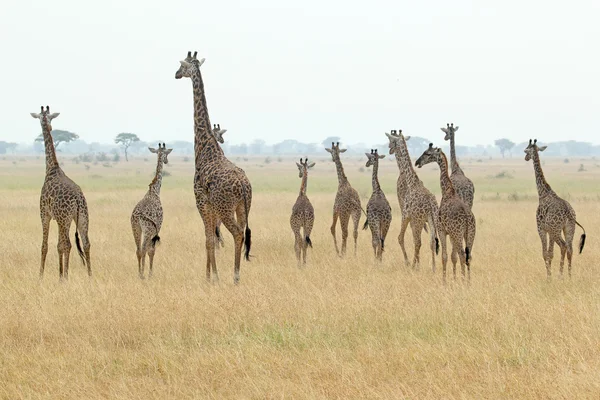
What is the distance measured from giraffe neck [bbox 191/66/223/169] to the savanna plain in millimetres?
1988

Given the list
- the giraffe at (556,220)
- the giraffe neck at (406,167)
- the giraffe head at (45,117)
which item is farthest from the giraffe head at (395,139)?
the giraffe head at (45,117)

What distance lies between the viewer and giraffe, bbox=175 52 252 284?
10.3 metres

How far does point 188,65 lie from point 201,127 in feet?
3.36

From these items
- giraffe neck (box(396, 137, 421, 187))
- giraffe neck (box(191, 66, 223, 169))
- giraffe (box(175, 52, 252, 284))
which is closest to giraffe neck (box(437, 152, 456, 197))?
giraffe neck (box(396, 137, 421, 187))

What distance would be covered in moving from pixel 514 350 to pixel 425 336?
108 cm

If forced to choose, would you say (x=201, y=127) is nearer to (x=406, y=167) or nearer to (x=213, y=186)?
(x=213, y=186)

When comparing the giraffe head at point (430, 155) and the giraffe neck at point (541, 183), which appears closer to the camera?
the giraffe neck at point (541, 183)

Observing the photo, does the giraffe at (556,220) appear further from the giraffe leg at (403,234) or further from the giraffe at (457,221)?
the giraffe leg at (403,234)

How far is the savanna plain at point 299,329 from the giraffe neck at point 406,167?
5.01 ft

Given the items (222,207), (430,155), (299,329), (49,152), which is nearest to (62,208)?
(49,152)

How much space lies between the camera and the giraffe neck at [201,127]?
1091cm

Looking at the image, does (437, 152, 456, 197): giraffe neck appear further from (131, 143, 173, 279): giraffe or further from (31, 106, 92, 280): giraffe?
(31, 106, 92, 280): giraffe

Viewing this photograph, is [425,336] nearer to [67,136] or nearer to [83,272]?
[83,272]

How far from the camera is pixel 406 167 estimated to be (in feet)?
41.3
